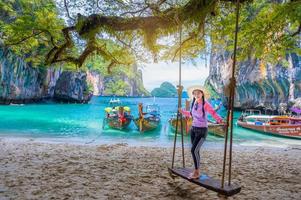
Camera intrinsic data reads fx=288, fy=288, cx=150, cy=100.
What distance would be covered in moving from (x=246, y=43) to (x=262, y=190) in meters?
4.96

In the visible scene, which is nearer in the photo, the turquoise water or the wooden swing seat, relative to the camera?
the wooden swing seat

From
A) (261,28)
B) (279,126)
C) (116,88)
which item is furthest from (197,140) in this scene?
(116,88)

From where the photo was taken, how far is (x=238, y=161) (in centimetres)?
804

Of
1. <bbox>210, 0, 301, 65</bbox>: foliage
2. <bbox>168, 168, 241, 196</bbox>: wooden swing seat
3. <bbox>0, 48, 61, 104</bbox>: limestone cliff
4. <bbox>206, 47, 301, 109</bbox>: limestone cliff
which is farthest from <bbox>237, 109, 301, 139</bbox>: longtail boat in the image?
<bbox>0, 48, 61, 104</bbox>: limestone cliff

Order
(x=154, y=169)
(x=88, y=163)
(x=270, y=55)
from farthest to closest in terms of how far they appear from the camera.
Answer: (x=270, y=55)
(x=88, y=163)
(x=154, y=169)

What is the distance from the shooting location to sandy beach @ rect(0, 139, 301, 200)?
15.5 feet

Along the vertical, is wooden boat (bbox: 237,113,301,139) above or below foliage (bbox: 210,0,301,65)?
below

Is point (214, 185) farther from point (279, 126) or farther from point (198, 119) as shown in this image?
point (279, 126)

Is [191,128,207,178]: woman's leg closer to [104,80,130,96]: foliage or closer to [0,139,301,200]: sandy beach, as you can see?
[0,139,301,200]: sandy beach

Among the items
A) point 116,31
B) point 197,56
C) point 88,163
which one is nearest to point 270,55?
point 197,56

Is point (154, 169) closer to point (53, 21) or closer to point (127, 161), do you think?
point (127, 161)

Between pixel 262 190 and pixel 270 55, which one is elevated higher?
pixel 270 55

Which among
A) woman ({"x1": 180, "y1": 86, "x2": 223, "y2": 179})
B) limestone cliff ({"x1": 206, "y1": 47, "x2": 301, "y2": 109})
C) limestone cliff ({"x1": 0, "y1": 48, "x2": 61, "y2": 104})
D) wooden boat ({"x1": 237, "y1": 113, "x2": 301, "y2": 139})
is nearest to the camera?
woman ({"x1": 180, "y1": 86, "x2": 223, "y2": 179})

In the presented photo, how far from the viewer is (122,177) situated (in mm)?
5855
